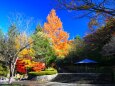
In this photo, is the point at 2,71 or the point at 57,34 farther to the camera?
the point at 57,34

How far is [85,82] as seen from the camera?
27.8m

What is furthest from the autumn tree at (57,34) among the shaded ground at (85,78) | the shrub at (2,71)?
the shaded ground at (85,78)

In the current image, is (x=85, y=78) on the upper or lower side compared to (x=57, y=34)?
lower

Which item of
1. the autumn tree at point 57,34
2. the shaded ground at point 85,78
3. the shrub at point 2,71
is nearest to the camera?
the shaded ground at point 85,78

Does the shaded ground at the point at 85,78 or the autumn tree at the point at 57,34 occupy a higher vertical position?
the autumn tree at the point at 57,34

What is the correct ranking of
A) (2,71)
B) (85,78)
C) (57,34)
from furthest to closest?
(57,34)
(2,71)
(85,78)

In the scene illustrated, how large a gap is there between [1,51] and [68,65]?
2229 centimetres

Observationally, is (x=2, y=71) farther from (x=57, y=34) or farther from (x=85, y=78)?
(x=85, y=78)

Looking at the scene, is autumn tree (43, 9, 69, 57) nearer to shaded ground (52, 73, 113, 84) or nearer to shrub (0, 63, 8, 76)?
shrub (0, 63, 8, 76)

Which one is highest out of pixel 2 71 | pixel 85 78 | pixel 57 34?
pixel 57 34

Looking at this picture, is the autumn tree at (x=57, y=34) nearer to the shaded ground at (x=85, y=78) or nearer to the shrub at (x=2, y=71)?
the shrub at (x=2, y=71)

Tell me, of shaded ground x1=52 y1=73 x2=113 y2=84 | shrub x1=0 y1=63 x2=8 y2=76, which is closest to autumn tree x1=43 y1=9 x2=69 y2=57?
shrub x1=0 y1=63 x2=8 y2=76

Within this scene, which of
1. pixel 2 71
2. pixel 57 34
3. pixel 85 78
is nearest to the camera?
pixel 85 78

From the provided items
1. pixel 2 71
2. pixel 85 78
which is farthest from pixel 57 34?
pixel 85 78
